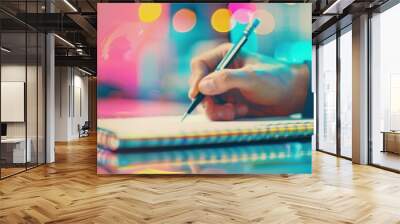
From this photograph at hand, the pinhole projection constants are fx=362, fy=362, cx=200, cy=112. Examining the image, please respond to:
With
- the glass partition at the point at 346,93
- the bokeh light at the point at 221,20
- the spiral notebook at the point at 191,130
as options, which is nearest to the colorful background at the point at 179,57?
the bokeh light at the point at 221,20

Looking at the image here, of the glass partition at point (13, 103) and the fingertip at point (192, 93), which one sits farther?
the glass partition at point (13, 103)

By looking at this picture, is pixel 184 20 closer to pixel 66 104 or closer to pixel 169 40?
pixel 169 40

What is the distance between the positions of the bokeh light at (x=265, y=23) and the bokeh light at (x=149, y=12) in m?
1.70

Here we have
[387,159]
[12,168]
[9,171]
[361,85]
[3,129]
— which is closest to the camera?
[3,129]

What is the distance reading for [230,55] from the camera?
6.19 m

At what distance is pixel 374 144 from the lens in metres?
7.79

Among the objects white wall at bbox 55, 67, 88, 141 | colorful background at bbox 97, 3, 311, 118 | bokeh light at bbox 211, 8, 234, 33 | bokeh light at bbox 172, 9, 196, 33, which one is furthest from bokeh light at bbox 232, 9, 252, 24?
white wall at bbox 55, 67, 88, 141

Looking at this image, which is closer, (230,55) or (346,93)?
(230,55)

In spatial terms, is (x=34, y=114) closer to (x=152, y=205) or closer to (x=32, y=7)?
(x=32, y=7)

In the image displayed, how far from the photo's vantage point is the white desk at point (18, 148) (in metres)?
6.54

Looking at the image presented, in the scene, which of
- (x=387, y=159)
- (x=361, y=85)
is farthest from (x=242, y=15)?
(x=387, y=159)

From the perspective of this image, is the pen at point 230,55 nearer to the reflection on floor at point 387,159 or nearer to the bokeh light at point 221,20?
the bokeh light at point 221,20

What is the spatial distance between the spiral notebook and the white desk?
71.1 inches

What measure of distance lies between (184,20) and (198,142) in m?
2.11
